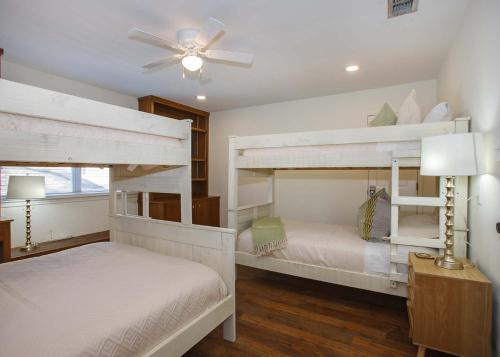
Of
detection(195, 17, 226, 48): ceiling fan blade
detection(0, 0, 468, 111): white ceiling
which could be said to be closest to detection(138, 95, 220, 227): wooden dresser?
detection(0, 0, 468, 111): white ceiling

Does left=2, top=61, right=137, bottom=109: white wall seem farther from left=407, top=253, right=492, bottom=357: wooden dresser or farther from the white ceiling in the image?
left=407, top=253, right=492, bottom=357: wooden dresser

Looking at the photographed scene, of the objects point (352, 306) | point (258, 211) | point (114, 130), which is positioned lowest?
point (352, 306)

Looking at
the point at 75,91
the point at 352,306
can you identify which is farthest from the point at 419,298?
the point at 75,91

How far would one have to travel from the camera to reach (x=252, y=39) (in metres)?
2.22

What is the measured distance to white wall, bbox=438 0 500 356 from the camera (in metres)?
1.41

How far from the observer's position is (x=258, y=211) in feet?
11.0

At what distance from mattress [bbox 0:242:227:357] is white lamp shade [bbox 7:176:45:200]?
1.08 metres

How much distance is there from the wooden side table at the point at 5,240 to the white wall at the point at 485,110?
3.61 metres

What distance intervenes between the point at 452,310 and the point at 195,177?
157 inches

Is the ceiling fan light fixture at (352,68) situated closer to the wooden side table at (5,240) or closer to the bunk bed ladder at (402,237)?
the bunk bed ladder at (402,237)

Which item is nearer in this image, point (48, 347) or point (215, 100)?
point (48, 347)

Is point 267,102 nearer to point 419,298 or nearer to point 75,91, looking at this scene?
point 75,91

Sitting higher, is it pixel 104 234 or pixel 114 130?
pixel 114 130

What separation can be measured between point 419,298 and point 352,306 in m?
0.98
